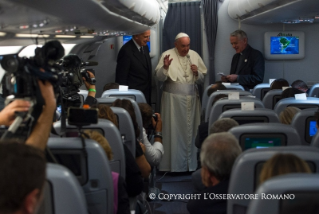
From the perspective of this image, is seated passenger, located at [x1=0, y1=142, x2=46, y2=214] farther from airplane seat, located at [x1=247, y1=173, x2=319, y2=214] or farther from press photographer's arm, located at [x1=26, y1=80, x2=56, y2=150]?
airplane seat, located at [x1=247, y1=173, x2=319, y2=214]

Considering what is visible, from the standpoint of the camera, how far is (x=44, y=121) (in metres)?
2.11

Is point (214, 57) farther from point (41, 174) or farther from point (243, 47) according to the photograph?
point (41, 174)

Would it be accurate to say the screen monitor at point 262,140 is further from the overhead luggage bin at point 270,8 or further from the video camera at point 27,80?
the overhead luggage bin at point 270,8

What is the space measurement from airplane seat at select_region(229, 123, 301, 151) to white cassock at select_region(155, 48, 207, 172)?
15.9ft

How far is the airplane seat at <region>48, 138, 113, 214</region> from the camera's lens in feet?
8.33

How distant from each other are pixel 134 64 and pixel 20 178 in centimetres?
713

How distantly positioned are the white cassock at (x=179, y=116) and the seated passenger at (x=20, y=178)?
647 centimetres

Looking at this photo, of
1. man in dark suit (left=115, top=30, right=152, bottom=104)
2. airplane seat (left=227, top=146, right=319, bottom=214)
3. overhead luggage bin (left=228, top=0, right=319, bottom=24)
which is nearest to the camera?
airplane seat (left=227, top=146, right=319, bottom=214)

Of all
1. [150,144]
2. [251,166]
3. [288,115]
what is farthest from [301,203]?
[150,144]

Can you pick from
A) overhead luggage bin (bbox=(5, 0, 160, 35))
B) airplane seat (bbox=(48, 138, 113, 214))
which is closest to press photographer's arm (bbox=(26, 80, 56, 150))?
airplane seat (bbox=(48, 138, 113, 214))

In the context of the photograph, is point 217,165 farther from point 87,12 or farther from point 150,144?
point 150,144

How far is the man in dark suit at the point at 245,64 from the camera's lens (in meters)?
8.41

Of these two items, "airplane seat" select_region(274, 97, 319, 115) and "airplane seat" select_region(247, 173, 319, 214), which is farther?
"airplane seat" select_region(274, 97, 319, 115)

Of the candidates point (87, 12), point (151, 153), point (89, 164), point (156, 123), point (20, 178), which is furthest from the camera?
point (156, 123)
